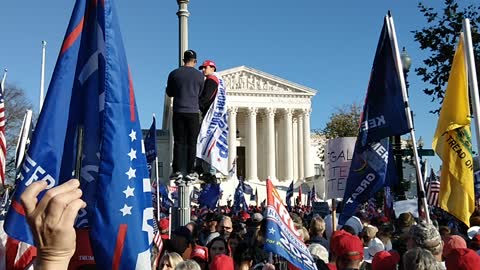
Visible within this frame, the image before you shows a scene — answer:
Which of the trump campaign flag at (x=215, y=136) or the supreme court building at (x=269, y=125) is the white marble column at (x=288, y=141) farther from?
the trump campaign flag at (x=215, y=136)

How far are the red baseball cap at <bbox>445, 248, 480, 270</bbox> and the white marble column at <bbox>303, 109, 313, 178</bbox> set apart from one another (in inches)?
2917

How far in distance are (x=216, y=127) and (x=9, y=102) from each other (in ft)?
95.5

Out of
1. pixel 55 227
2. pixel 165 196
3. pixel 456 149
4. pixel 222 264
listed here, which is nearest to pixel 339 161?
pixel 456 149

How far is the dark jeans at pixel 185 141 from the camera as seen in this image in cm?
770

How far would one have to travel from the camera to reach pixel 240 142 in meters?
79.4

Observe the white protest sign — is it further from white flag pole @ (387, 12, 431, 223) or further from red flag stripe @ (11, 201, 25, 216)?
red flag stripe @ (11, 201, 25, 216)

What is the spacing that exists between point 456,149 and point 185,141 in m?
3.74

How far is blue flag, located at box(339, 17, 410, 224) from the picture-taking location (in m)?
6.04

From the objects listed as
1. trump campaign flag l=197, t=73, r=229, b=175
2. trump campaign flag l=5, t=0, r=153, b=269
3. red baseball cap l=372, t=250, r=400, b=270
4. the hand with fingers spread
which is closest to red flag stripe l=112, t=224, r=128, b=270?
trump campaign flag l=5, t=0, r=153, b=269

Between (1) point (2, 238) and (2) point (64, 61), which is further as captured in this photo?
(2) point (64, 61)

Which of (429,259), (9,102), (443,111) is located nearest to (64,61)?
(429,259)

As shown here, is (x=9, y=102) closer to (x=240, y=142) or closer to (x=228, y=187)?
(x=228, y=187)

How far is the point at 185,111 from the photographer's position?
758 cm

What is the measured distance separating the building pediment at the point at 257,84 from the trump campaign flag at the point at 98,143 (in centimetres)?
7269
